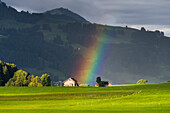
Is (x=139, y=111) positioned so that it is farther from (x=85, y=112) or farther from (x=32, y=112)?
(x=32, y=112)

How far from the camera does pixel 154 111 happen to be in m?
66.1

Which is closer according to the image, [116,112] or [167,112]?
[167,112]

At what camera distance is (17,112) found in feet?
230

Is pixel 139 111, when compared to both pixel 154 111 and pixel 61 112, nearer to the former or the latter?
pixel 154 111

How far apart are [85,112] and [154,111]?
13.1 m

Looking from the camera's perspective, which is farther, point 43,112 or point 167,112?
point 43,112

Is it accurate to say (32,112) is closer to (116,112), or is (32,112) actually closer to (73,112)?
(73,112)

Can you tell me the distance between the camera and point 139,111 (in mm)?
67062

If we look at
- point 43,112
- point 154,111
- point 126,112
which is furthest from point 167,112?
point 43,112

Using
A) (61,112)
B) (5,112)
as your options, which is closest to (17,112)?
(5,112)

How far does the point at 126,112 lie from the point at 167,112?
8.05 metres

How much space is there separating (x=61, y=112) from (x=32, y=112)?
5747 millimetres

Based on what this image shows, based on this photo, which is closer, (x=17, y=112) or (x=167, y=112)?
(x=167, y=112)

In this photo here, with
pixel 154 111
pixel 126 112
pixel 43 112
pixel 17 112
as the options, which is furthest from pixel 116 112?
pixel 17 112
